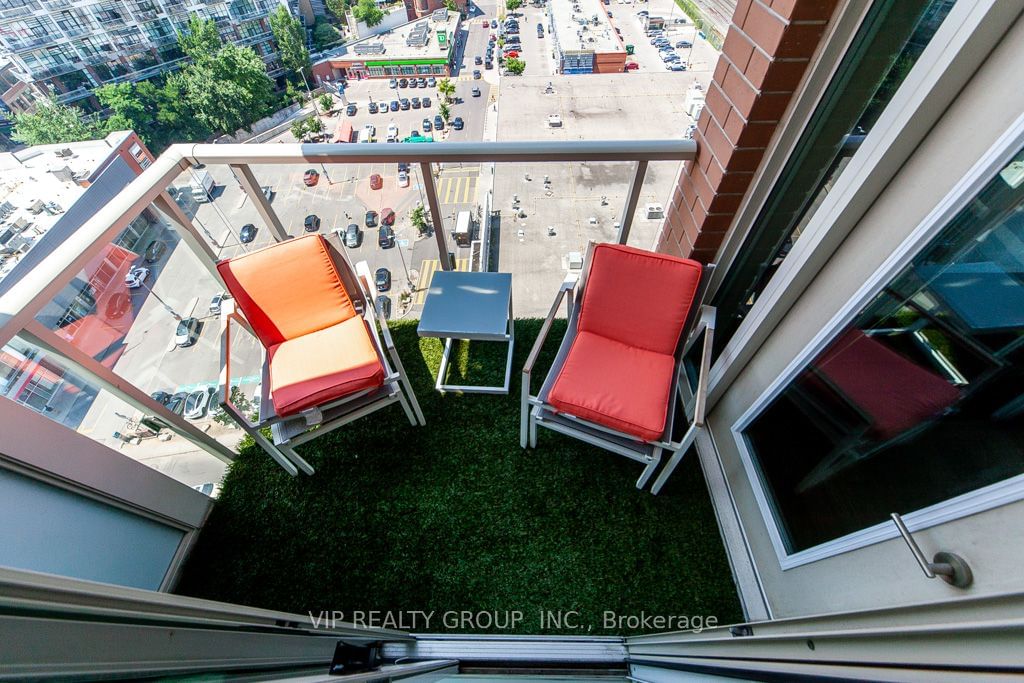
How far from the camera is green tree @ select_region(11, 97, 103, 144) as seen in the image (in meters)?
11.7

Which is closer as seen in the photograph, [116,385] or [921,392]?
[921,392]

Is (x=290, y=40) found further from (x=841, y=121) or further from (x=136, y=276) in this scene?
(x=841, y=121)

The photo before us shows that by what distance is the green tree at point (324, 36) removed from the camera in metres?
23.3

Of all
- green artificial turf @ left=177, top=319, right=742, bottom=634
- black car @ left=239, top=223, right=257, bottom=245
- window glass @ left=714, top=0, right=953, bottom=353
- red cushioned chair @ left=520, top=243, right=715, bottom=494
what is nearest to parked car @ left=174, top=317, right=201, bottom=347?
black car @ left=239, top=223, right=257, bottom=245

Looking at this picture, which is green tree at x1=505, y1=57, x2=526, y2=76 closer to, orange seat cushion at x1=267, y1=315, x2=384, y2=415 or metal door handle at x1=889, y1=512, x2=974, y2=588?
orange seat cushion at x1=267, y1=315, x2=384, y2=415

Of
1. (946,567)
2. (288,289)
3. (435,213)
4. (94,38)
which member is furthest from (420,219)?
(94,38)

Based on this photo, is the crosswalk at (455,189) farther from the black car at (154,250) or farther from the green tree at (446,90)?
the green tree at (446,90)

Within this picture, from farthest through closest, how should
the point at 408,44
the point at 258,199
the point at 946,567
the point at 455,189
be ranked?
the point at 408,44, the point at 455,189, the point at 258,199, the point at 946,567

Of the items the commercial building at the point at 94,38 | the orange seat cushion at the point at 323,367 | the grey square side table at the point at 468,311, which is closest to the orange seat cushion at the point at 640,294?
the grey square side table at the point at 468,311

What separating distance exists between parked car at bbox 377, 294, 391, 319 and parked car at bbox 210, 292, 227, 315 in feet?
2.36

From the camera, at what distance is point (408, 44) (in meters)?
22.3

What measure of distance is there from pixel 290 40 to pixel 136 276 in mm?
24814

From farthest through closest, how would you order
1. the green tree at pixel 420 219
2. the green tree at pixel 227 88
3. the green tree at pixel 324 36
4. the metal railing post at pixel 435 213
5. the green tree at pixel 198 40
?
the green tree at pixel 324 36, the green tree at pixel 198 40, the green tree at pixel 227 88, the green tree at pixel 420 219, the metal railing post at pixel 435 213

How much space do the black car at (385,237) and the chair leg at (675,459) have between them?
6.68 feet
